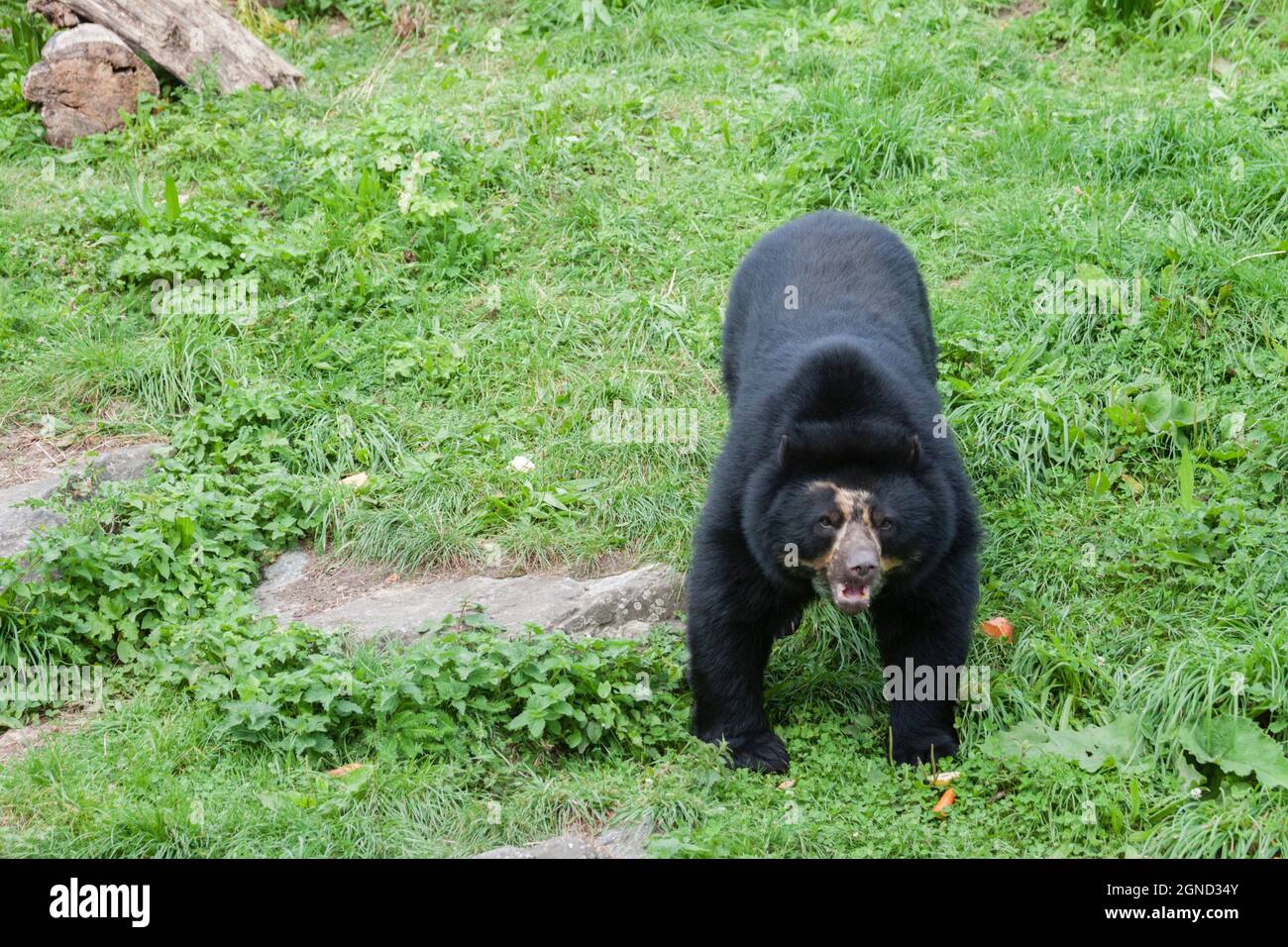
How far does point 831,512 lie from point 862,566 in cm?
20

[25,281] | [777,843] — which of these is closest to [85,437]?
[25,281]

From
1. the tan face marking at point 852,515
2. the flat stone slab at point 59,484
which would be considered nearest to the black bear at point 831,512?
the tan face marking at point 852,515

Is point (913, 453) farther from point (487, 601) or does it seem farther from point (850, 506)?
point (487, 601)

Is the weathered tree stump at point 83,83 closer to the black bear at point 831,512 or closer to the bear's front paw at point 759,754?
the black bear at point 831,512

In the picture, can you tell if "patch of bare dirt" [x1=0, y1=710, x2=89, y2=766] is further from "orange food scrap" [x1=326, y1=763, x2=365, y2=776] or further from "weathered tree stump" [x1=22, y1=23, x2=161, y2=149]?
"weathered tree stump" [x1=22, y1=23, x2=161, y2=149]

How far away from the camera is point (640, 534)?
6.02m

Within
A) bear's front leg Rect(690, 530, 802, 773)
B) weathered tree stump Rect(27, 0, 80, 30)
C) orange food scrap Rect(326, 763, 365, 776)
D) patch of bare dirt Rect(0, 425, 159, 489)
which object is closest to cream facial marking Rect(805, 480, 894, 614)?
bear's front leg Rect(690, 530, 802, 773)

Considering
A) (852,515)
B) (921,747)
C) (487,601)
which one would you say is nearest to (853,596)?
(852,515)

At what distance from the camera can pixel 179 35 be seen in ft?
29.2

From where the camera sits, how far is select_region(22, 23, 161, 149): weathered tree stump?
867cm

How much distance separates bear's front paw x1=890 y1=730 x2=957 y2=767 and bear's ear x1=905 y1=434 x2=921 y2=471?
3.22 feet

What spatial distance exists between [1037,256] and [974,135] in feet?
4.50

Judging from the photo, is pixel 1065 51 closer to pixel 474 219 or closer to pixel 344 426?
pixel 474 219

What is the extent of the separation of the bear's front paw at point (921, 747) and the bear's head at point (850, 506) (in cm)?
60
